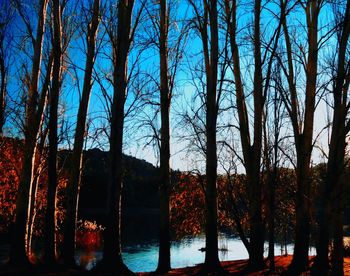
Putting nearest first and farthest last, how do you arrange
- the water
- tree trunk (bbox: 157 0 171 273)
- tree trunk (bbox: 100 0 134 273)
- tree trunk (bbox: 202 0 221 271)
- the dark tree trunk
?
tree trunk (bbox: 100 0 134 273)
tree trunk (bbox: 202 0 221 271)
tree trunk (bbox: 157 0 171 273)
the dark tree trunk
the water

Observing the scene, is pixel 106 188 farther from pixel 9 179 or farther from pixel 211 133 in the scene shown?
pixel 211 133

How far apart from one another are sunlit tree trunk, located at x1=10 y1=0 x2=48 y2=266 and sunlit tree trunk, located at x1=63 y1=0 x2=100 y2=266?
1.10 m

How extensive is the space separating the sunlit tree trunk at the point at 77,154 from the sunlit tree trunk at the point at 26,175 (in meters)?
1.10

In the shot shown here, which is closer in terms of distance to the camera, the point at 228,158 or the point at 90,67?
the point at 90,67

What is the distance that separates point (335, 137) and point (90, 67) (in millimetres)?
7114

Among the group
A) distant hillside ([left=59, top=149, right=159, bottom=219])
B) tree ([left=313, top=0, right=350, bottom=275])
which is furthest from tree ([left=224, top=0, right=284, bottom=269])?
distant hillside ([left=59, top=149, right=159, bottom=219])

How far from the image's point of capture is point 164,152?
40.0ft

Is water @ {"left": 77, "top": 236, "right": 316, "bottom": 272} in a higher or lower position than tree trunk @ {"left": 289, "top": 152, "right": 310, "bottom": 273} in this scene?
lower

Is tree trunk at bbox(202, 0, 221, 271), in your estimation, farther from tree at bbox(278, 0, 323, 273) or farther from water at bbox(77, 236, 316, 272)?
water at bbox(77, 236, 316, 272)

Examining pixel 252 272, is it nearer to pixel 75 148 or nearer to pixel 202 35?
pixel 75 148

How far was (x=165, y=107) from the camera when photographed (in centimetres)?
1245

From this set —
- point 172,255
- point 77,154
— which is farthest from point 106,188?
point 77,154

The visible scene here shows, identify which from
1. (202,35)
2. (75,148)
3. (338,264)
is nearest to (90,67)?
(75,148)

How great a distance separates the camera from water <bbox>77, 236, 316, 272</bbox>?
2277 centimetres
